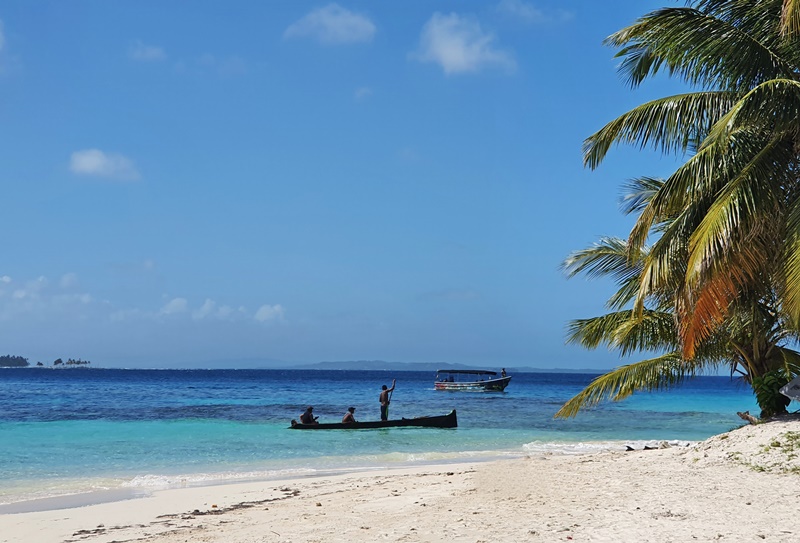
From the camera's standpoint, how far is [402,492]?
30.9ft

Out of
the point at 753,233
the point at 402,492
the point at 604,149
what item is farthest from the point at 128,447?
the point at 753,233

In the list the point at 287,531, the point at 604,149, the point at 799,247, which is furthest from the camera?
the point at 604,149

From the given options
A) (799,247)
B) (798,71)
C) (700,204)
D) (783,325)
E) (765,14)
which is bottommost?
(783,325)

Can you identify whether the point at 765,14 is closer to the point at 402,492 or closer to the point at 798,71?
the point at 798,71

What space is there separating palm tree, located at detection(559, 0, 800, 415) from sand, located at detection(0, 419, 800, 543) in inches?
64.9

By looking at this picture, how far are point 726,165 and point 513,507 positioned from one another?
17.1ft

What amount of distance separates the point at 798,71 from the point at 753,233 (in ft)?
7.51

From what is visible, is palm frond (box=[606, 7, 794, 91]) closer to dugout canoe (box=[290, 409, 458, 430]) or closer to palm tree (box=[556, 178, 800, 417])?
palm tree (box=[556, 178, 800, 417])

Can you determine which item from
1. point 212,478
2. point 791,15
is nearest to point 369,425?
point 212,478

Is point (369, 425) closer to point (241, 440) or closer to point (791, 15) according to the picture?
point (241, 440)

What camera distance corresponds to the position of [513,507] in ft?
24.7

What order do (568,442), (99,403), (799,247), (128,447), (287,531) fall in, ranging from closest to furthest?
1. (287,531)
2. (799,247)
3. (128,447)
4. (568,442)
5. (99,403)

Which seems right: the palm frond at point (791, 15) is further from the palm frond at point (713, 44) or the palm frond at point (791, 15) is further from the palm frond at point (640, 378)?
the palm frond at point (640, 378)

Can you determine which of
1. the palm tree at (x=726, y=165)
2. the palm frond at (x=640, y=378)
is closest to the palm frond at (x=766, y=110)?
the palm tree at (x=726, y=165)
